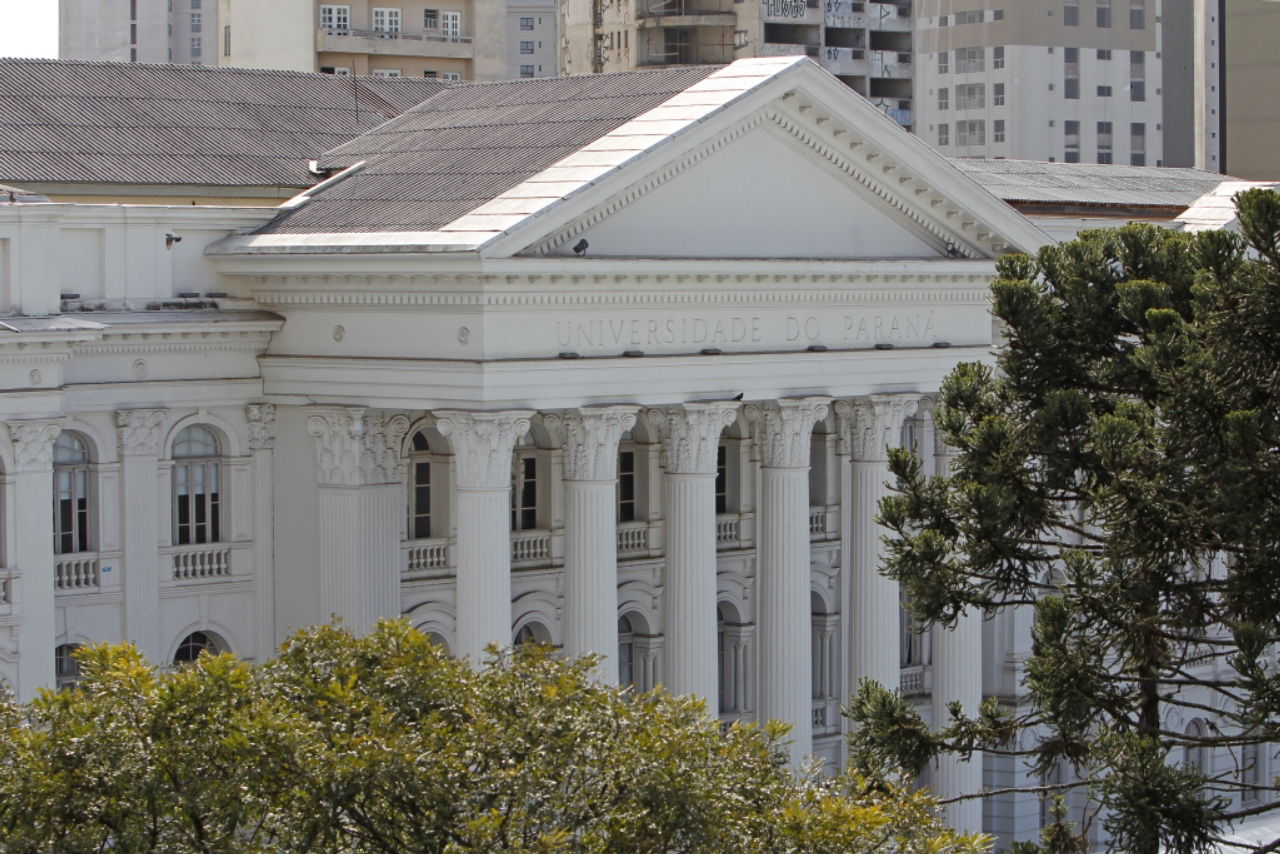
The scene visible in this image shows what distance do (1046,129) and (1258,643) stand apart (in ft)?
309

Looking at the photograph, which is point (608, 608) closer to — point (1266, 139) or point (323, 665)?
point (323, 665)

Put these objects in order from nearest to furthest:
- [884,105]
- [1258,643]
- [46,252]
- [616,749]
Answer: [1258,643] → [616,749] → [46,252] → [884,105]

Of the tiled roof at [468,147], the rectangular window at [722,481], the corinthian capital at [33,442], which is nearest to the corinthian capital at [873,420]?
the rectangular window at [722,481]

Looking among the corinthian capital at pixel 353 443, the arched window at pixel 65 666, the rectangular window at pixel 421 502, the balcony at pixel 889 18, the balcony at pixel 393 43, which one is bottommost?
the arched window at pixel 65 666

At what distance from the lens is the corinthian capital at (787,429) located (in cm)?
4950

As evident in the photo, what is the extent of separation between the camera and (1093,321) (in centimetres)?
3173

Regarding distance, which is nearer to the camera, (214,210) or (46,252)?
(46,252)

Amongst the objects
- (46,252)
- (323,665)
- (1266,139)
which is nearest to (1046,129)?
(1266,139)

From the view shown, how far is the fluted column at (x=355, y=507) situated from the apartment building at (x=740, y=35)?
54616 millimetres

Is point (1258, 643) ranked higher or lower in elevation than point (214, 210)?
lower

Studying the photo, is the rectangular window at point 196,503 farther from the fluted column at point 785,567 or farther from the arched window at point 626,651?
the fluted column at point 785,567

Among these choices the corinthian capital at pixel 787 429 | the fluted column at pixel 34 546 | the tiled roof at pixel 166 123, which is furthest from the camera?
the corinthian capital at pixel 787 429

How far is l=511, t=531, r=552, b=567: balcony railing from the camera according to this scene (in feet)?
163

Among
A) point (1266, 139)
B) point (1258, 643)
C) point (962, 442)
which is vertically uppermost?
point (1266, 139)
